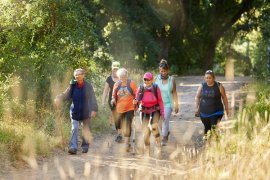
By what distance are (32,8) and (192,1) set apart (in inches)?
933

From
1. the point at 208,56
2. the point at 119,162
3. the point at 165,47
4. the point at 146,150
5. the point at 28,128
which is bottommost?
the point at 119,162

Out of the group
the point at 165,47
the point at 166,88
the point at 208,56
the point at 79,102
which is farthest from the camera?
the point at 208,56

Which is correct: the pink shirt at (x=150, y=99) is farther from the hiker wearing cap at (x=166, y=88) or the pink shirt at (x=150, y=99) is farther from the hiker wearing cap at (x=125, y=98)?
the hiker wearing cap at (x=166, y=88)

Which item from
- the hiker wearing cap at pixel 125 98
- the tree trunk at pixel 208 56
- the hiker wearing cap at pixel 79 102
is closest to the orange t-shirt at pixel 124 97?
the hiker wearing cap at pixel 125 98

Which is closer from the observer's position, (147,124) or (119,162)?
(119,162)

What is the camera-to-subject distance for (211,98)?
1089 centimetres

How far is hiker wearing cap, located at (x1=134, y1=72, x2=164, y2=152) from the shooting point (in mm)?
10445

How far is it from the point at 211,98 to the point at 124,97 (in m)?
1.73

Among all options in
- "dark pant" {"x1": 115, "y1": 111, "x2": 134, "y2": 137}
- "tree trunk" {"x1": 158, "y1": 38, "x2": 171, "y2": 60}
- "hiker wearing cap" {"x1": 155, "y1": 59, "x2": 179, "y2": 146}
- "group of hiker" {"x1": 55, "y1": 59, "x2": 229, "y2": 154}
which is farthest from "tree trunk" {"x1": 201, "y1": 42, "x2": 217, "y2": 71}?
"dark pant" {"x1": 115, "y1": 111, "x2": 134, "y2": 137}

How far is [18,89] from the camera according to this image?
13.6m

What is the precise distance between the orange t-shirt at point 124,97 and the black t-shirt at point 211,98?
4.59ft

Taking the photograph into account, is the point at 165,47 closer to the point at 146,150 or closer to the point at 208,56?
the point at 208,56

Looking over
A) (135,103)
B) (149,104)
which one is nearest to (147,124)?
(149,104)

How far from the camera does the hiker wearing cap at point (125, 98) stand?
10852 mm
